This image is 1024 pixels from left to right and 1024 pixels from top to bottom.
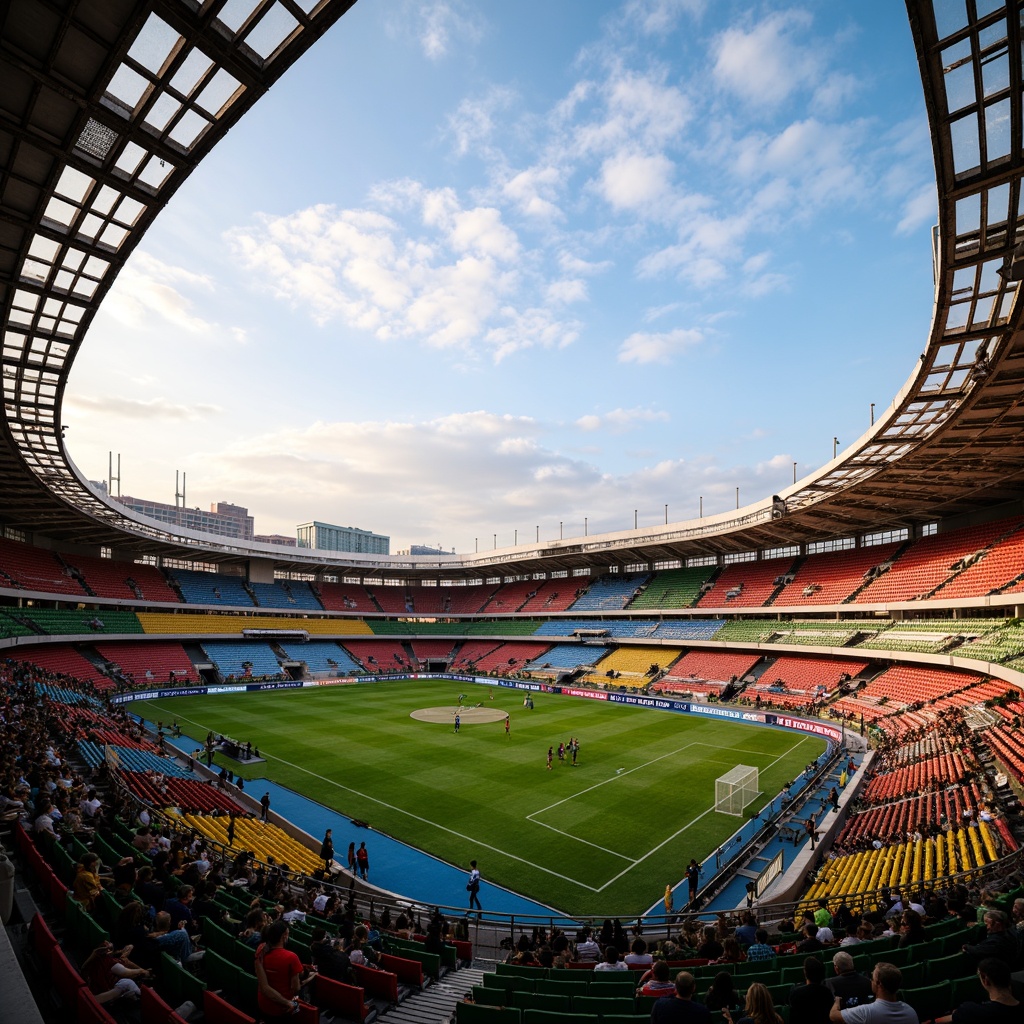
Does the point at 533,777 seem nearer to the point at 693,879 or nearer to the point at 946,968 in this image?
the point at 693,879

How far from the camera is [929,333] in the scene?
18.1 m

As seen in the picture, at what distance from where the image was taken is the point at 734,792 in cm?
2498

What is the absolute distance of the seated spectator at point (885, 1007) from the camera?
4609 millimetres

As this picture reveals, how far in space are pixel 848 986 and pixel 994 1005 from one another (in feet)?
4.43

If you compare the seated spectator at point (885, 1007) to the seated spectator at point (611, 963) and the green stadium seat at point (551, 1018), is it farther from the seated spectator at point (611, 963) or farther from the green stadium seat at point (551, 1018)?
the seated spectator at point (611, 963)

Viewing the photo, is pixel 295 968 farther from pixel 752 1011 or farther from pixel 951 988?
pixel 951 988

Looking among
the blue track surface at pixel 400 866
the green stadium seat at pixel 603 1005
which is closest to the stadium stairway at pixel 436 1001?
the green stadium seat at pixel 603 1005

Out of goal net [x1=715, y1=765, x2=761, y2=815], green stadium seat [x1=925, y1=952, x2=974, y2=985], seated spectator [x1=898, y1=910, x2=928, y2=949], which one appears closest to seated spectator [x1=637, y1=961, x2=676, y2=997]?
green stadium seat [x1=925, y1=952, x2=974, y2=985]

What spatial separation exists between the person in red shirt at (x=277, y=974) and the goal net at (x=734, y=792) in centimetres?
2216

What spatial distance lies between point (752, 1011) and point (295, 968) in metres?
4.58

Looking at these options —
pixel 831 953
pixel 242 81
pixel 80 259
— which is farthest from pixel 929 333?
pixel 80 259

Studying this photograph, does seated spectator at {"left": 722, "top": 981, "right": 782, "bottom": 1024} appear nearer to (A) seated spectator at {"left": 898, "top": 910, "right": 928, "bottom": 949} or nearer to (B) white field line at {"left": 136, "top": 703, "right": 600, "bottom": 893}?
(A) seated spectator at {"left": 898, "top": 910, "right": 928, "bottom": 949}

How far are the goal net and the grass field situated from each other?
0.50 metres

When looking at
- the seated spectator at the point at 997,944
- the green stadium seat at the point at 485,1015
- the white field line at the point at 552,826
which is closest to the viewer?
the seated spectator at the point at 997,944
